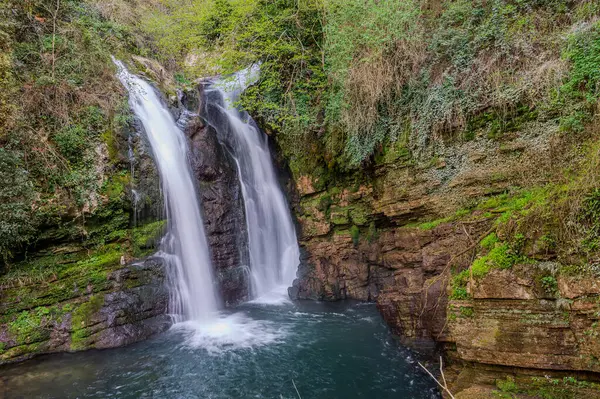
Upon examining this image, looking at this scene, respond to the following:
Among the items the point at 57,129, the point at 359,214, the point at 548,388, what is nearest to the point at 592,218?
the point at 548,388

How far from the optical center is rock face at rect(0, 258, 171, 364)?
680 centimetres

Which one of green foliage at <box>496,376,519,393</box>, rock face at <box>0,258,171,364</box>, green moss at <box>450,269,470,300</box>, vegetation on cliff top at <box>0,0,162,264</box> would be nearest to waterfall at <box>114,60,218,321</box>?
rock face at <box>0,258,171,364</box>

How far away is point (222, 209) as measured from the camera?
1084 centimetres

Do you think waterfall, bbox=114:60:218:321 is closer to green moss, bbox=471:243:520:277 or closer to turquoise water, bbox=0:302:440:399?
turquoise water, bbox=0:302:440:399

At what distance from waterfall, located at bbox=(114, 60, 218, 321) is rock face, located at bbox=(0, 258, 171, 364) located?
0.76m

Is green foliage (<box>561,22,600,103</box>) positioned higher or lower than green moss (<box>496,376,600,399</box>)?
higher

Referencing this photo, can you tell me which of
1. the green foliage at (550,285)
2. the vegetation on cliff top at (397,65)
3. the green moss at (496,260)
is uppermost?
the vegetation on cliff top at (397,65)

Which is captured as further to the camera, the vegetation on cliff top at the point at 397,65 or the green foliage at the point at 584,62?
the vegetation on cliff top at the point at 397,65

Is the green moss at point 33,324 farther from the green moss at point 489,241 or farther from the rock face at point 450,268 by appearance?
the green moss at point 489,241

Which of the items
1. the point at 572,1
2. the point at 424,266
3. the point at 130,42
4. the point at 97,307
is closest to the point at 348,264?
the point at 424,266

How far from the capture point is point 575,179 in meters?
3.87

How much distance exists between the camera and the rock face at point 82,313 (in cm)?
680

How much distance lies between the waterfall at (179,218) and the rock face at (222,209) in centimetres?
33

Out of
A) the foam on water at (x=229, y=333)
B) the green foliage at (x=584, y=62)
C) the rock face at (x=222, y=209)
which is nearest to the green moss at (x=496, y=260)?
the green foliage at (x=584, y=62)
